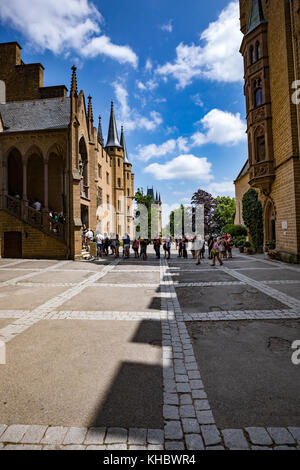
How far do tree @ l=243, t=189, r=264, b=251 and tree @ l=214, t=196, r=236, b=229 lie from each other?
2407cm

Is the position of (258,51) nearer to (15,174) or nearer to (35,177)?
(35,177)

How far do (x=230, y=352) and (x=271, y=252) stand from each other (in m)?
13.6

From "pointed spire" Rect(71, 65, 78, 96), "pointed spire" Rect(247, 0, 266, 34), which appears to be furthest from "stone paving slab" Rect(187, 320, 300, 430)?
"pointed spire" Rect(247, 0, 266, 34)

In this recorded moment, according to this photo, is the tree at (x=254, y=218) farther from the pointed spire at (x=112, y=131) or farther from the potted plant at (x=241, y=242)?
the pointed spire at (x=112, y=131)

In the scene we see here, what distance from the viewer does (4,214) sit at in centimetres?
1684

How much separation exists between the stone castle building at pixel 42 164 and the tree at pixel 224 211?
30424 mm

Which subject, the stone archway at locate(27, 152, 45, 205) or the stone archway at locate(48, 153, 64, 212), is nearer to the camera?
the stone archway at locate(48, 153, 64, 212)

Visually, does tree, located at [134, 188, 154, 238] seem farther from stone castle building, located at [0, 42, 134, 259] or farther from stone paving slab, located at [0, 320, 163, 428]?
stone paving slab, located at [0, 320, 163, 428]

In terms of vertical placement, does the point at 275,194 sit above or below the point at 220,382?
above

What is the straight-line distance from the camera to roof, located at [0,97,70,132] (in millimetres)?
18562

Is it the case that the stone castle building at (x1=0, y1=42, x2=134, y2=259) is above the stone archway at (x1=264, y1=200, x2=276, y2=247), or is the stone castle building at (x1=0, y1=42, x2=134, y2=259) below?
above
